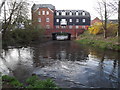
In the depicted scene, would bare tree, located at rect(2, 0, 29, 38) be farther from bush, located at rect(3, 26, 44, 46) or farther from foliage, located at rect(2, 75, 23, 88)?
foliage, located at rect(2, 75, 23, 88)

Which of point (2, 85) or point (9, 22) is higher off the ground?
point (9, 22)

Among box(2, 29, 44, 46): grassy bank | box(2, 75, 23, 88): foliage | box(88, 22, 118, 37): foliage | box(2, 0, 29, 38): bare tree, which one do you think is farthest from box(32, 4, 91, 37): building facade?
box(2, 75, 23, 88): foliage

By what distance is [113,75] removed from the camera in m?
8.47

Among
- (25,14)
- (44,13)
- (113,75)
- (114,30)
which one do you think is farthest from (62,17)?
(113,75)

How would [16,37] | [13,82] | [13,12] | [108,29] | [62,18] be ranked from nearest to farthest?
1. [13,82]
2. [13,12]
3. [16,37]
4. [108,29]
5. [62,18]

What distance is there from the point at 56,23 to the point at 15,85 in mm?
57016

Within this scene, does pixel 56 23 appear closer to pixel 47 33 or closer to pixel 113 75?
pixel 47 33

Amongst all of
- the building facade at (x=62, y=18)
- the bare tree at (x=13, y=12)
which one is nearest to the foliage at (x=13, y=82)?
the bare tree at (x=13, y=12)

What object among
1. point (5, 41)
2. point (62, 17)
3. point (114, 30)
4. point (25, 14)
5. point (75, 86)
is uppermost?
point (62, 17)

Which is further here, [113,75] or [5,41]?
[5,41]

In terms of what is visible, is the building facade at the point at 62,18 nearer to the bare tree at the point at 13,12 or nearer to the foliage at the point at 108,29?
the foliage at the point at 108,29

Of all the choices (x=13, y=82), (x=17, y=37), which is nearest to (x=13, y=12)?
(x=17, y=37)

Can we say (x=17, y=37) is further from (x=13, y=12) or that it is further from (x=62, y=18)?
(x=62, y=18)

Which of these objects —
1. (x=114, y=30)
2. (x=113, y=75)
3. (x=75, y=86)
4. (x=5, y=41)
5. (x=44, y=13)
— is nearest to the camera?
(x=75, y=86)
